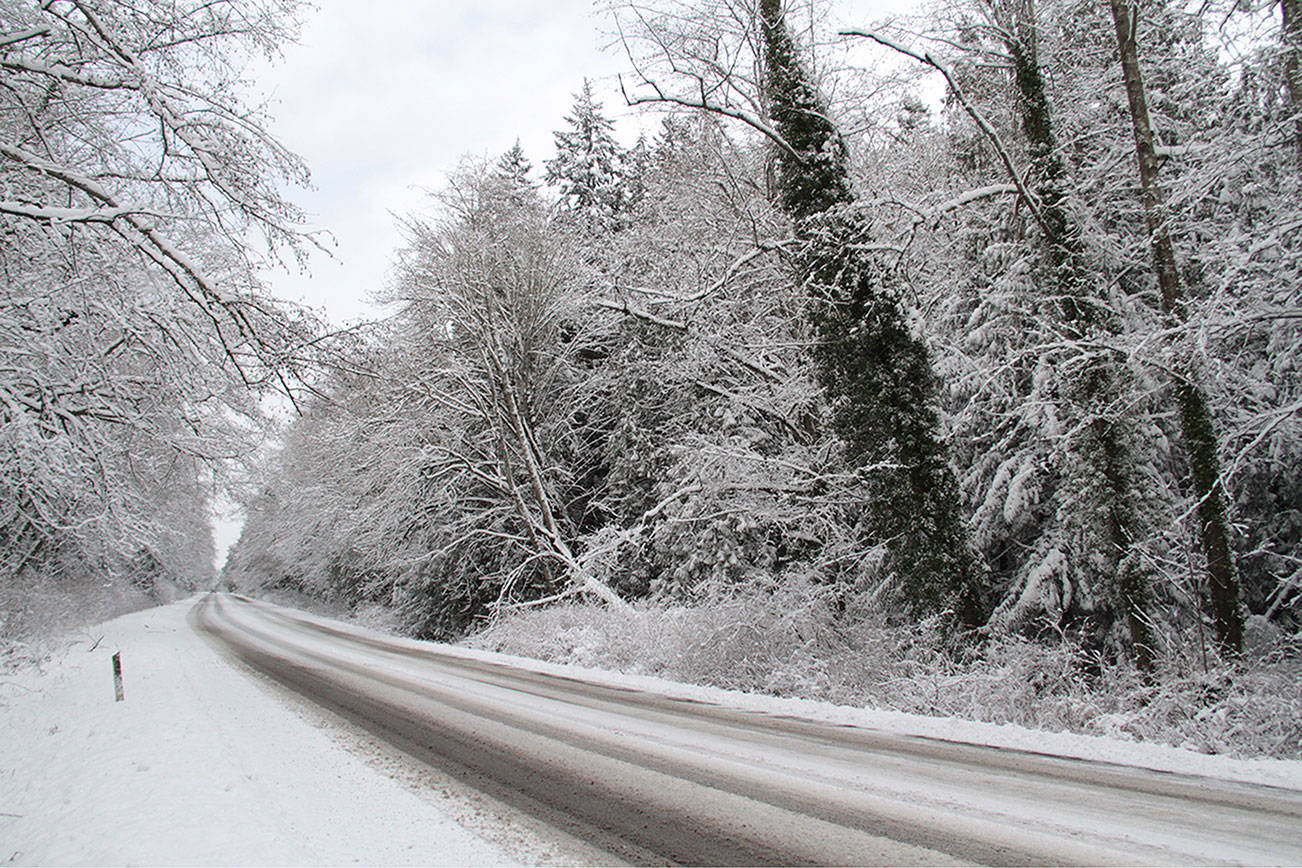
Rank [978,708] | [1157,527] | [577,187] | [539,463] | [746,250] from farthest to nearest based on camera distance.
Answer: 1. [577,187]
2. [539,463]
3. [746,250]
4. [1157,527]
5. [978,708]

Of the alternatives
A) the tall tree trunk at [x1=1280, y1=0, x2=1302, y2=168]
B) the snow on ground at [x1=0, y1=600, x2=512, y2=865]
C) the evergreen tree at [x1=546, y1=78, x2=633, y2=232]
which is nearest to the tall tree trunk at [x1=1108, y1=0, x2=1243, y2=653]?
the tall tree trunk at [x1=1280, y1=0, x2=1302, y2=168]

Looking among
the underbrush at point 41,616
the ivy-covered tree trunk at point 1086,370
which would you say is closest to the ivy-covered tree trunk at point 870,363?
the ivy-covered tree trunk at point 1086,370

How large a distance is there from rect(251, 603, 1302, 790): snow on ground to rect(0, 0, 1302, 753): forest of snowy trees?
2.48 feet

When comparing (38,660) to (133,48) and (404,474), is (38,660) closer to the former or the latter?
(404,474)

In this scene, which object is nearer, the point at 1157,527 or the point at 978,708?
the point at 978,708

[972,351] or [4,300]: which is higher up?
[4,300]

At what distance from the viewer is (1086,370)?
8.38 m

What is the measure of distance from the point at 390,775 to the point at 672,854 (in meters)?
2.94

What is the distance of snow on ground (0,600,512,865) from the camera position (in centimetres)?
395

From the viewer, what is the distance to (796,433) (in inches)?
492

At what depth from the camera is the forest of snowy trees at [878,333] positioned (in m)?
6.18

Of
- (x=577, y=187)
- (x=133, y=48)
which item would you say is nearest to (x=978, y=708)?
(x=133, y=48)

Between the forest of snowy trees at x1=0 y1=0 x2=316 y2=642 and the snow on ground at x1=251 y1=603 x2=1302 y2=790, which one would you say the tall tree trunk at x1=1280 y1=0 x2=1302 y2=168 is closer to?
the snow on ground at x1=251 y1=603 x2=1302 y2=790

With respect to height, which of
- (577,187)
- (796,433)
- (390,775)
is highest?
(577,187)
